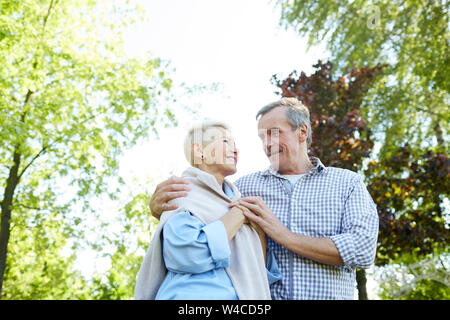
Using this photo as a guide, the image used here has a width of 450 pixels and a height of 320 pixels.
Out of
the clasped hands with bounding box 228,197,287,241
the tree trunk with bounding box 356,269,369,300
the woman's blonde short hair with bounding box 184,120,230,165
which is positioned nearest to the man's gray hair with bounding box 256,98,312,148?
the woman's blonde short hair with bounding box 184,120,230,165

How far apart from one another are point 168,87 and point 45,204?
402 cm

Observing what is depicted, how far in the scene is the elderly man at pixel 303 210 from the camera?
6.86 feet

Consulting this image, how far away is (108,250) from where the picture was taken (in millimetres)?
10430

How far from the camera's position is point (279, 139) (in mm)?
2564

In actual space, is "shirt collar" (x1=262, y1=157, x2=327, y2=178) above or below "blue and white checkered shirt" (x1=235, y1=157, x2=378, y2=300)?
above

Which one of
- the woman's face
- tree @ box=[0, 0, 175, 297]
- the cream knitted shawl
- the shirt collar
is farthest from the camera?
tree @ box=[0, 0, 175, 297]

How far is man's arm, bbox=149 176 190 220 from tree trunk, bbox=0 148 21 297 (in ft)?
25.8

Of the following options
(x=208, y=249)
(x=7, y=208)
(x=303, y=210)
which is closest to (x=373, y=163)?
(x=303, y=210)

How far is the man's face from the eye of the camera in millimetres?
2562

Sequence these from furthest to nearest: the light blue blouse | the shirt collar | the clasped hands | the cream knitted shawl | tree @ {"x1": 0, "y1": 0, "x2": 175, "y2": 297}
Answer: tree @ {"x1": 0, "y1": 0, "x2": 175, "y2": 297}, the shirt collar, the clasped hands, the cream knitted shawl, the light blue blouse

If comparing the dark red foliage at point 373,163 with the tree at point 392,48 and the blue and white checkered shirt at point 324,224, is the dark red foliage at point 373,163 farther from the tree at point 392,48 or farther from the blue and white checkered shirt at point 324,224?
the blue and white checkered shirt at point 324,224

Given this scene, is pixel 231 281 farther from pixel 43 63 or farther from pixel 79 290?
pixel 79 290

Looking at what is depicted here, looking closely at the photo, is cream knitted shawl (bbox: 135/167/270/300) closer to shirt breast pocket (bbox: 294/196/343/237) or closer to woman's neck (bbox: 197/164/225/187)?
woman's neck (bbox: 197/164/225/187)

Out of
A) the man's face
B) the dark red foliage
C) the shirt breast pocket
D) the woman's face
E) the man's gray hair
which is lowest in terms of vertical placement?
the shirt breast pocket
